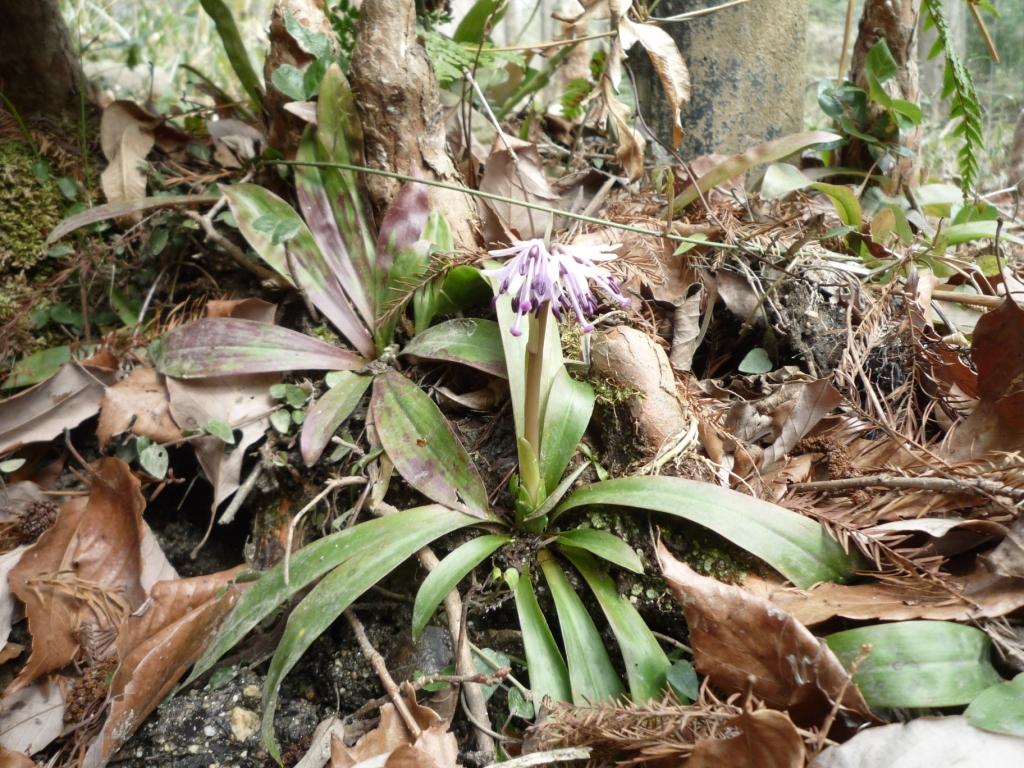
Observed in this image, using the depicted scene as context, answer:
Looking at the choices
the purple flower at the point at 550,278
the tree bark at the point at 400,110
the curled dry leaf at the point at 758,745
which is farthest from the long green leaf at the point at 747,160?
the curled dry leaf at the point at 758,745

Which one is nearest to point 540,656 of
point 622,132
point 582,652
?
point 582,652

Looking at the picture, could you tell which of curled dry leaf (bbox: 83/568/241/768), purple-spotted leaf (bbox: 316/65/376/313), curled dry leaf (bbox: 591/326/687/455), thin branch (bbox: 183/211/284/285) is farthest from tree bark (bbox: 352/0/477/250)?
curled dry leaf (bbox: 83/568/241/768)

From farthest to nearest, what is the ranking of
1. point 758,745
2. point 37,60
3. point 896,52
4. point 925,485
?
point 37,60 < point 896,52 < point 925,485 < point 758,745

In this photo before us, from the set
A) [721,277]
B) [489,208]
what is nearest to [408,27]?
[489,208]

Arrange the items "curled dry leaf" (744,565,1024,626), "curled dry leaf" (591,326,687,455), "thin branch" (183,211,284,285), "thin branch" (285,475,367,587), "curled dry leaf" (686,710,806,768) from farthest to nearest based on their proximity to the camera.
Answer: "thin branch" (183,211,284,285) → "curled dry leaf" (591,326,687,455) → "thin branch" (285,475,367,587) → "curled dry leaf" (744,565,1024,626) → "curled dry leaf" (686,710,806,768)

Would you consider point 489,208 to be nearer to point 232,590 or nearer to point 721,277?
point 721,277

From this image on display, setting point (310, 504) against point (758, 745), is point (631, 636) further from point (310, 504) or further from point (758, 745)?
point (310, 504)

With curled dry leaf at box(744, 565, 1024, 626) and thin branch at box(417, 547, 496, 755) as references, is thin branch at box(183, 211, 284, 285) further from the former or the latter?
curled dry leaf at box(744, 565, 1024, 626)
